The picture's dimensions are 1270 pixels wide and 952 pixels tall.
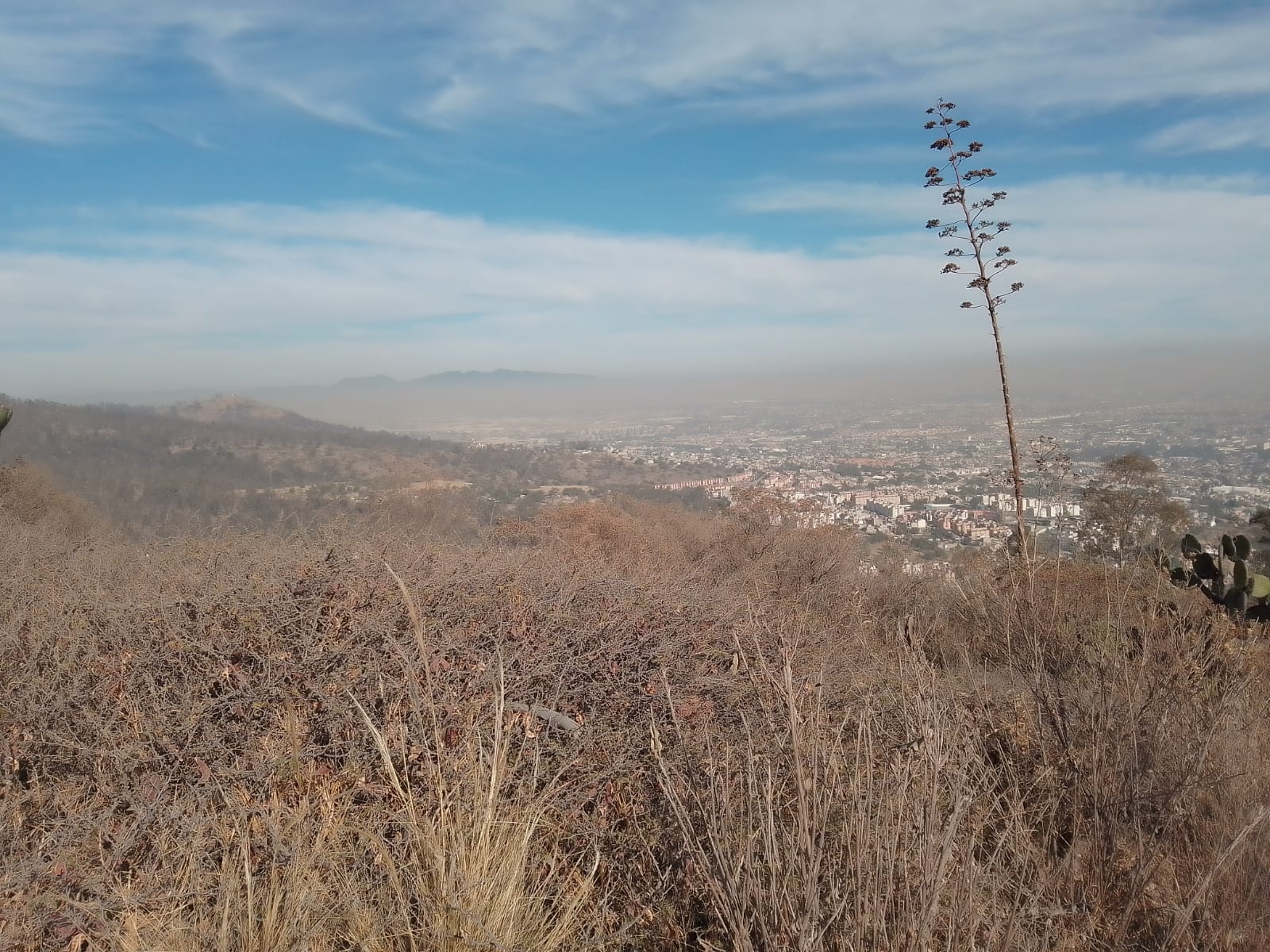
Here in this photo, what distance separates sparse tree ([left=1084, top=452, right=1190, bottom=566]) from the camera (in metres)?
7.99

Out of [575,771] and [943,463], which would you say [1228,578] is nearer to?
[575,771]

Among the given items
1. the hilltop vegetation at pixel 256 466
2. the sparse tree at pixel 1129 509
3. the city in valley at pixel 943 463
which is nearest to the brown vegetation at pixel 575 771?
the city in valley at pixel 943 463

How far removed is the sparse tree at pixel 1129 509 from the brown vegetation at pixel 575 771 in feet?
8.80

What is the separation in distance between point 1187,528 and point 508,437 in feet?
129

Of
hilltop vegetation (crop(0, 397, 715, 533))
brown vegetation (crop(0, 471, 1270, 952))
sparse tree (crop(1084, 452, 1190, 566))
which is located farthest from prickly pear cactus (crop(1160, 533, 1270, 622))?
hilltop vegetation (crop(0, 397, 715, 533))

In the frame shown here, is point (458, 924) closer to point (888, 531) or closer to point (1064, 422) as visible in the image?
point (888, 531)

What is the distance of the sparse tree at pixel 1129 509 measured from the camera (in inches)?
314

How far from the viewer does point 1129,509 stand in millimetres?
9578

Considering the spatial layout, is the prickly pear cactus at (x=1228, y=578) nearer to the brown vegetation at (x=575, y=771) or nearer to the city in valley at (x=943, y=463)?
the city in valley at (x=943, y=463)

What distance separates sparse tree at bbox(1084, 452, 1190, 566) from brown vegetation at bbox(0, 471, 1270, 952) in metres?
2.68

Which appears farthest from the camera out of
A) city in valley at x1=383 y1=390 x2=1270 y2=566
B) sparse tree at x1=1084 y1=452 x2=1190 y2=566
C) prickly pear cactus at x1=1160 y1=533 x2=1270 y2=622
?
city in valley at x1=383 y1=390 x2=1270 y2=566

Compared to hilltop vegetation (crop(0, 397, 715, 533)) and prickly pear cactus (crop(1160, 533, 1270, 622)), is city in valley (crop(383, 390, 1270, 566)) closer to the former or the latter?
prickly pear cactus (crop(1160, 533, 1270, 622))

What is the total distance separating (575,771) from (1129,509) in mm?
8774

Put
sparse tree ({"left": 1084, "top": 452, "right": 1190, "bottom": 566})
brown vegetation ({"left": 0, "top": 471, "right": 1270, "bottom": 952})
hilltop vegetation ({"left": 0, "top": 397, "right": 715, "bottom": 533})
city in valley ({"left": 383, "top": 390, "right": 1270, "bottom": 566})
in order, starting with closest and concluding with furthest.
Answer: brown vegetation ({"left": 0, "top": 471, "right": 1270, "bottom": 952}), sparse tree ({"left": 1084, "top": 452, "right": 1190, "bottom": 566}), city in valley ({"left": 383, "top": 390, "right": 1270, "bottom": 566}), hilltop vegetation ({"left": 0, "top": 397, "right": 715, "bottom": 533})
